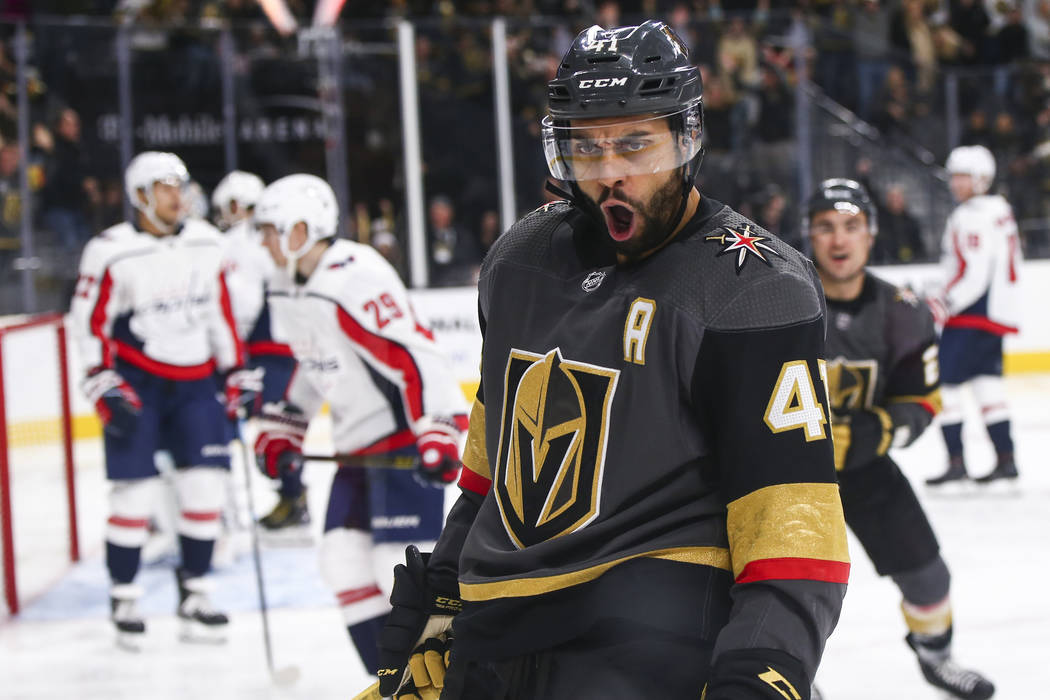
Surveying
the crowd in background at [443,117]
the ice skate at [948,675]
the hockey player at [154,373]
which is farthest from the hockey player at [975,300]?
the hockey player at [154,373]

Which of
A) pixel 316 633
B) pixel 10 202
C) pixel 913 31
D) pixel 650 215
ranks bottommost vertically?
pixel 316 633

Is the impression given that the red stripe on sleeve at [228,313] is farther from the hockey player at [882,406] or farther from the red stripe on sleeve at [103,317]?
the hockey player at [882,406]

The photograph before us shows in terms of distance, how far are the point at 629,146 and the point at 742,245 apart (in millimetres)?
151

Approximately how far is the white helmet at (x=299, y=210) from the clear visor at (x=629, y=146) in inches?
83.9

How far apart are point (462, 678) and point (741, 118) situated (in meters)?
7.25

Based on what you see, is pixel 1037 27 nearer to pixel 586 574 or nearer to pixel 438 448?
pixel 438 448

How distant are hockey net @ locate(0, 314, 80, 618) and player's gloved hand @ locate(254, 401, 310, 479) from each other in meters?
1.49

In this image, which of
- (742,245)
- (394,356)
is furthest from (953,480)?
(742,245)

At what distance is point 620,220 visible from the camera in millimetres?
1381

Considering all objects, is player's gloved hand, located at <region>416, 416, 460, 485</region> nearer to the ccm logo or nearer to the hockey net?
the ccm logo

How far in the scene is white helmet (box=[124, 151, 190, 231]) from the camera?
441cm

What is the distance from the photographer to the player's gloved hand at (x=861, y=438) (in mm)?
2982

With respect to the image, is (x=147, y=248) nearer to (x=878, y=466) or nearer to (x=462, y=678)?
(x=878, y=466)

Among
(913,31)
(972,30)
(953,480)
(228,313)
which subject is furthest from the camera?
(972,30)
